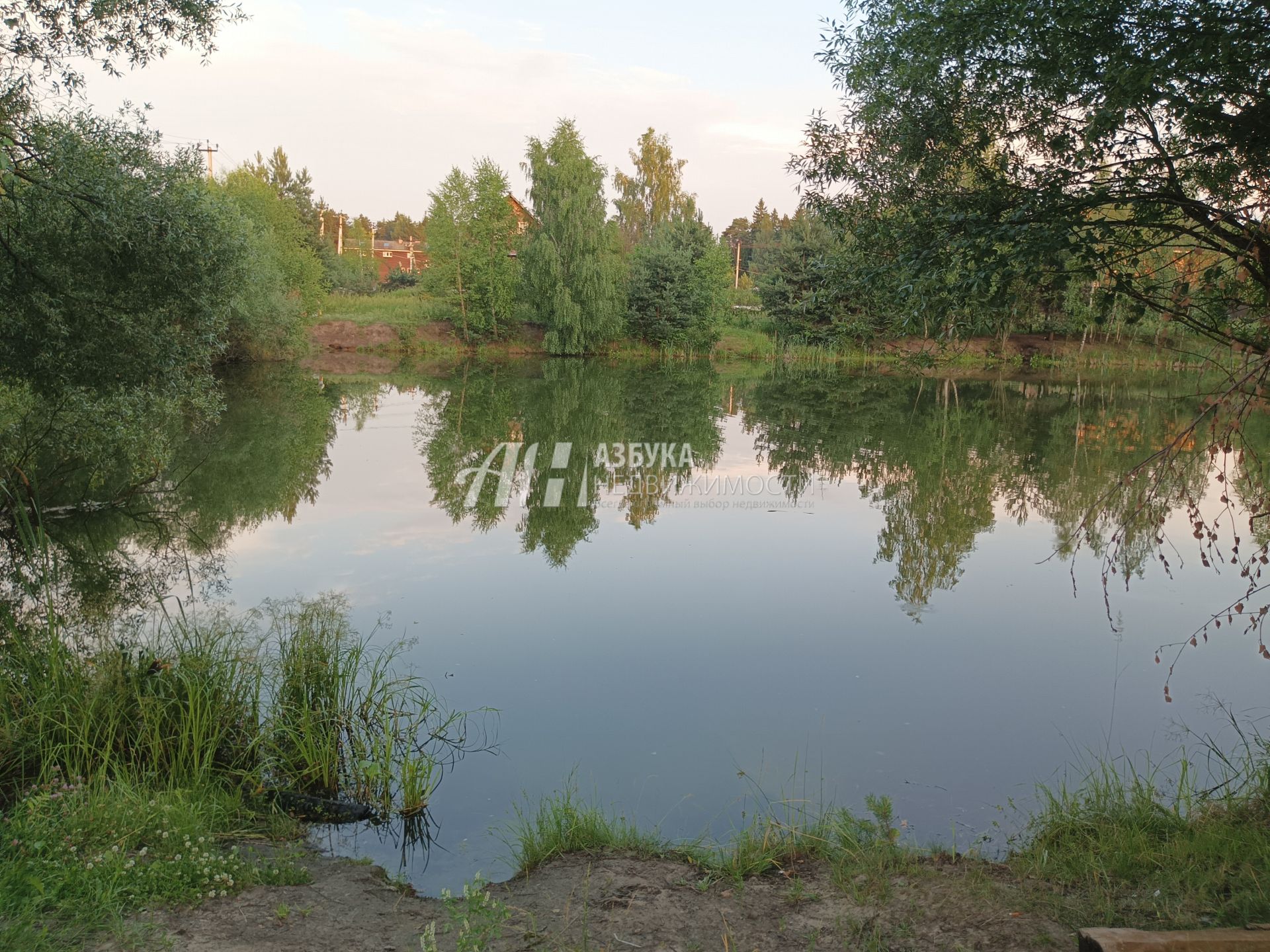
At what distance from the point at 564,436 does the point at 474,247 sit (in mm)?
27698

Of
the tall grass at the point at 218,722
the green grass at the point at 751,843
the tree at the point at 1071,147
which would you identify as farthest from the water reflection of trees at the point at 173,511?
the tree at the point at 1071,147

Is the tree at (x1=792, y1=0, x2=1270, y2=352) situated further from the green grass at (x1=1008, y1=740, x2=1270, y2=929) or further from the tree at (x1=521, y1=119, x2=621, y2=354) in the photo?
the tree at (x1=521, y1=119, x2=621, y2=354)

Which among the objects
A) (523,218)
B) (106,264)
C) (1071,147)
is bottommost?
(106,264)

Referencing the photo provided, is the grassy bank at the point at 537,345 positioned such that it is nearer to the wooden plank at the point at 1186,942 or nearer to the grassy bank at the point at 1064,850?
the grassy bank at the point at 1064,850

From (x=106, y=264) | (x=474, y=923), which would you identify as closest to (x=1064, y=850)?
(x=474, y=923)

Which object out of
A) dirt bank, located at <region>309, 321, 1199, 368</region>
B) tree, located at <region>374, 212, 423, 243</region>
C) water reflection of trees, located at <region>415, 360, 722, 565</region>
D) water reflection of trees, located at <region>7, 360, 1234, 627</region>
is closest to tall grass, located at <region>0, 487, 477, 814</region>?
water reflection of trees, located at <region>7, 360, 1234, 627</region>

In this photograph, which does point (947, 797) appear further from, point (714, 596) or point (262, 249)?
point (262, 249)

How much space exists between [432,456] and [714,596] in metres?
9.71

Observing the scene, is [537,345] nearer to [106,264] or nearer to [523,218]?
[523,218]

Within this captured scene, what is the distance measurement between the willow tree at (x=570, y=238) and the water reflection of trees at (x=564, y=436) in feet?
23.2

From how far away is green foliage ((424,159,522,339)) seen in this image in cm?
4484

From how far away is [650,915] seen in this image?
3996mm

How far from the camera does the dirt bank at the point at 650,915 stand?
12.2 feet

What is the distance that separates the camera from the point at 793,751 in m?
6.04
